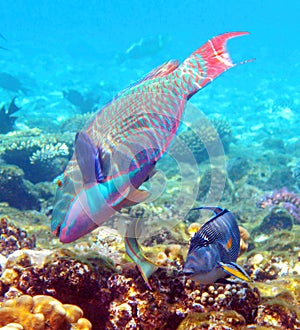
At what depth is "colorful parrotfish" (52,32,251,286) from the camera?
1533mm

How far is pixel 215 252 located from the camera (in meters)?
1.74

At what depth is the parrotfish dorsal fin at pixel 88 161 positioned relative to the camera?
60.0 inches

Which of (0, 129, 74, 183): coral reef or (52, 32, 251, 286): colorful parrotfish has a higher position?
(52, 32, 251, 286): colorful parrotfish

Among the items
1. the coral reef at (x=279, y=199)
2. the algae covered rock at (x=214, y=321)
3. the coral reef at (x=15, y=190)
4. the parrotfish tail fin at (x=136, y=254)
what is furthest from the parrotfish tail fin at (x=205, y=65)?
the coral reef at (x=279, y=199)

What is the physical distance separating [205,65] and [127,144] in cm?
90

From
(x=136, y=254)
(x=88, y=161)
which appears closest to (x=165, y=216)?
(x=136, y=254)

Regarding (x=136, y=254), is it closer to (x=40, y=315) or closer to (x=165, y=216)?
(x=40, y=315)

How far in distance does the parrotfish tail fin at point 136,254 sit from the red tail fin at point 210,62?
1036mm

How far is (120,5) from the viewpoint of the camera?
10512cm

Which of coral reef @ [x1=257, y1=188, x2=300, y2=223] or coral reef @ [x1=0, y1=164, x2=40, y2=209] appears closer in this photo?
coral reef @ [x1=0, y1=164, x2=40, y2=209]

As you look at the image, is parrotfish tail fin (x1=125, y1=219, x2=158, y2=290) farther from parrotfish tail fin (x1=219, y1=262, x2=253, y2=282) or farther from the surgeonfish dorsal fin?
the surgeonfish dorsal fin

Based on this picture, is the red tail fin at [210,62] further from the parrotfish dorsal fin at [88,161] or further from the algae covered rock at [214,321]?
the algae covered rock at [214,321]

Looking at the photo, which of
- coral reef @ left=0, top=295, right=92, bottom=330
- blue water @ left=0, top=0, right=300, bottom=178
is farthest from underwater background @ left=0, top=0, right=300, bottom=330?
blue water @ left=0, top=0, right=300, bottom=178

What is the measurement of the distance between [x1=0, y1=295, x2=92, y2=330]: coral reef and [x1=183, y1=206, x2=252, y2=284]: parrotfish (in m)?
0.83
